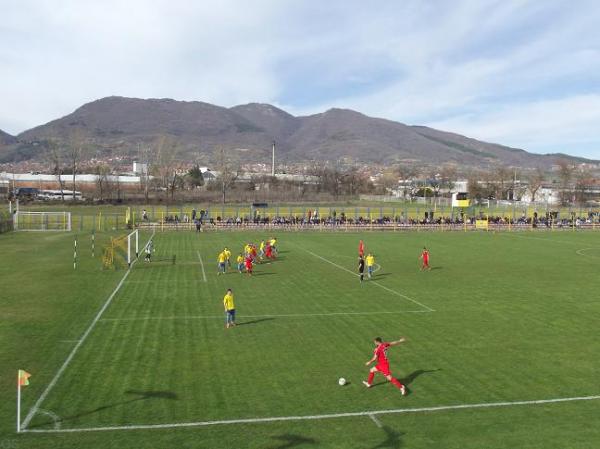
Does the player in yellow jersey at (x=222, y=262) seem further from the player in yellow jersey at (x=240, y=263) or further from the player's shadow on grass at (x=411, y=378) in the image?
the player's shadow on grass at (x=411, y=378)

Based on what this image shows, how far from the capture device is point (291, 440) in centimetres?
1198

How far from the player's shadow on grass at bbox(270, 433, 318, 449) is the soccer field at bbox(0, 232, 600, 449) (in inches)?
2.3

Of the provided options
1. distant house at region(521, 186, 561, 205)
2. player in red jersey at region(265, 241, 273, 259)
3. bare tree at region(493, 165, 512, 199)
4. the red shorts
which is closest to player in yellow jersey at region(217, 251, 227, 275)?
player in red jersey at region(265, 241, 273, 259)

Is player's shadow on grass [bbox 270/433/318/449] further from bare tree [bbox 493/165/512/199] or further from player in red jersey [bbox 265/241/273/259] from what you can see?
bare tree [bbox 493/165/512/199]

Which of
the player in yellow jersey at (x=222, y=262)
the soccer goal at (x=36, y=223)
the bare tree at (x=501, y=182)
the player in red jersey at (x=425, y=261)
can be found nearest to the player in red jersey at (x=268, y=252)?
the player in yellow jersey at (x=222, y=262)

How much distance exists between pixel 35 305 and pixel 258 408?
1540 cm

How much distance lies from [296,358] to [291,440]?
572cm

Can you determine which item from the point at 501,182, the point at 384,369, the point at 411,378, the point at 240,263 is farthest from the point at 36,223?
the point at 501,182

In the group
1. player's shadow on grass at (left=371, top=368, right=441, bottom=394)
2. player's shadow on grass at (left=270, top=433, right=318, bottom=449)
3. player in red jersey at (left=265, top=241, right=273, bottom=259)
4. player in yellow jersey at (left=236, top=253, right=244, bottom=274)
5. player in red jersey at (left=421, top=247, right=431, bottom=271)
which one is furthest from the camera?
player in red jersey at (left=265, top=241, right=273, bottom=259)

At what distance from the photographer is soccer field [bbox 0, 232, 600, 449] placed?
12508 millimetres

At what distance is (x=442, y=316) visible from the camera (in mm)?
23812

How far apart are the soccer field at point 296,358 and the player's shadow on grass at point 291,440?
0.06m

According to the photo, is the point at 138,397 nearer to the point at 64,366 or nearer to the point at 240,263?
the point at 64,366

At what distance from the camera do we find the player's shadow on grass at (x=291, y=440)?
38.6 ft
